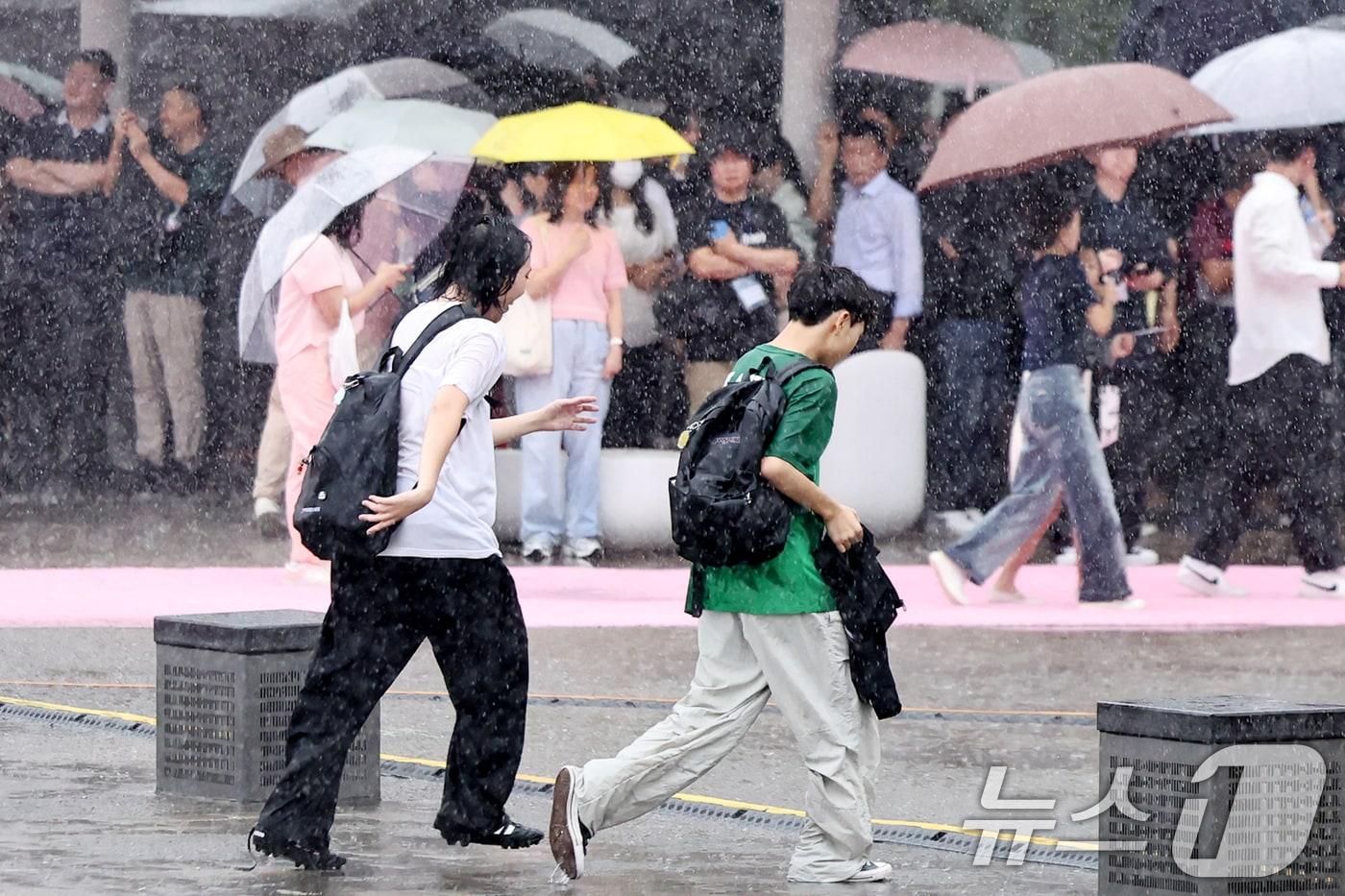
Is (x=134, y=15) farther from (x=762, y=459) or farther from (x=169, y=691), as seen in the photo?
(x=762, y=459)

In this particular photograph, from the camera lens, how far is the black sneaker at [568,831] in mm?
6273

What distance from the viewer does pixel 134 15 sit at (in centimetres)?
1717

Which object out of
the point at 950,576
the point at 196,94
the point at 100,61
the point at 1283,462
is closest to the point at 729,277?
the point at 950,576

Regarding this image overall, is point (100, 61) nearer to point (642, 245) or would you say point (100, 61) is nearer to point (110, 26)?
point (110, 26)

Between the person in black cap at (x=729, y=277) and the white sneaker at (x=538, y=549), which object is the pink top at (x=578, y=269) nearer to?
the person in black cap at (x=729, y=277)

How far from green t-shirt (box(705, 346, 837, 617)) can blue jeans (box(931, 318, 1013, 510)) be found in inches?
342

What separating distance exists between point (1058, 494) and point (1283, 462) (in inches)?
53.6

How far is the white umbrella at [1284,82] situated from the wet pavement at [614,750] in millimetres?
3630

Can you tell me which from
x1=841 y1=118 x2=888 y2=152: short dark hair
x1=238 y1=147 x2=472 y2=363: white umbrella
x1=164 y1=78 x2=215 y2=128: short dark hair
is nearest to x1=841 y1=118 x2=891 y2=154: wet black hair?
x1=841 y1=118 x2=888 y2=152: short dark hair

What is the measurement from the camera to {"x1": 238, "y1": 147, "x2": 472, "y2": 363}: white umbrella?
504 inches

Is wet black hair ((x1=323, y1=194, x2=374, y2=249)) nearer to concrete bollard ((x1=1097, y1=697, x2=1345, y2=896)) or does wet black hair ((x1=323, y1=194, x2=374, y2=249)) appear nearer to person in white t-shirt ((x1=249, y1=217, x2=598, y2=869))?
person in white t-shirt ((x1=249, y1=217, x2=598, y2=869))

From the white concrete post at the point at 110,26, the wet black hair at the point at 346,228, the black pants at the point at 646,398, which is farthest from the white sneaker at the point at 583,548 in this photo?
the white concrete post at the point at 110,26

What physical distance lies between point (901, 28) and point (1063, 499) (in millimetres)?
5418

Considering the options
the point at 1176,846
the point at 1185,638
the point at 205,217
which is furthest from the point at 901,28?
the point at 1176,846
